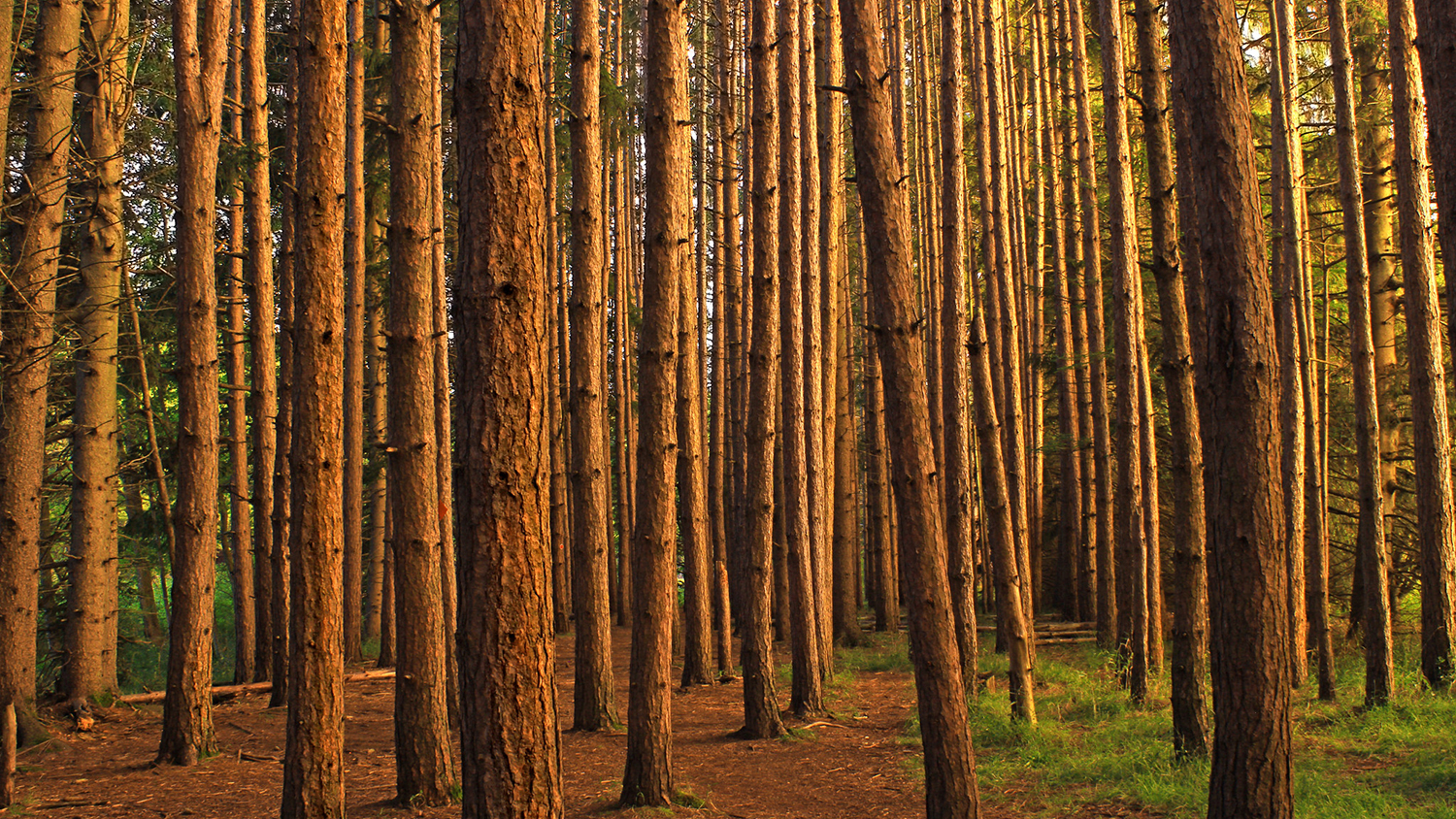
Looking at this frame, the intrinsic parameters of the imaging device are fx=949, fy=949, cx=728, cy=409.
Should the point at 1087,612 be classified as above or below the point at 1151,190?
below

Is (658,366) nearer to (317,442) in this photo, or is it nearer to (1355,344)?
(317,442)

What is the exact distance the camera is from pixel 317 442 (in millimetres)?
5426

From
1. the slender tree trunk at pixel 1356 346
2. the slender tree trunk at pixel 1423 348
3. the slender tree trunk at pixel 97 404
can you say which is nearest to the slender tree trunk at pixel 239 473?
the slender tree trunk at pixel 97 404

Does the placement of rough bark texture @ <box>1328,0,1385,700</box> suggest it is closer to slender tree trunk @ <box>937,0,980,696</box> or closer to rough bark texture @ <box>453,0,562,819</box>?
slender tree trunk @ <box>937,0,980,696</box>

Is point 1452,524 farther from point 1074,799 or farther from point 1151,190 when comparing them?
point 1074,799

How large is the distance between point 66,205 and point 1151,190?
1153cm

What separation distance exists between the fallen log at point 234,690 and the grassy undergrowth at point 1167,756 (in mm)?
6561

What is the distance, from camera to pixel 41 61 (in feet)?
26.9

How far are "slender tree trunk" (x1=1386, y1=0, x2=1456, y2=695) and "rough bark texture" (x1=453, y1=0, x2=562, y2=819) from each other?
797 cm

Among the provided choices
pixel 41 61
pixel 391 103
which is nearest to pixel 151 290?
pixel 41 61

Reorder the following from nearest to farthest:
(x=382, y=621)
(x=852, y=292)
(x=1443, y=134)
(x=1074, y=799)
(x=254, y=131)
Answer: (x=1443, y=134) < (x=1074, y=799) < (x=254, y=131) < (x=382, y=621) < (x=852, y=292)

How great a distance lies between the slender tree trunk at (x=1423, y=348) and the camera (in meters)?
8.12

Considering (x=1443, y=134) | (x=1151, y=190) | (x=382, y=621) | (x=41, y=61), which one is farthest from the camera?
(x=382, y=621)

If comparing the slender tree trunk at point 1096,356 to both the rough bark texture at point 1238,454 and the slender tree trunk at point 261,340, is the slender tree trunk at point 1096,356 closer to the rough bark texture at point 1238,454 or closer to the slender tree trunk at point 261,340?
the rough bark texture at point 1238,454
